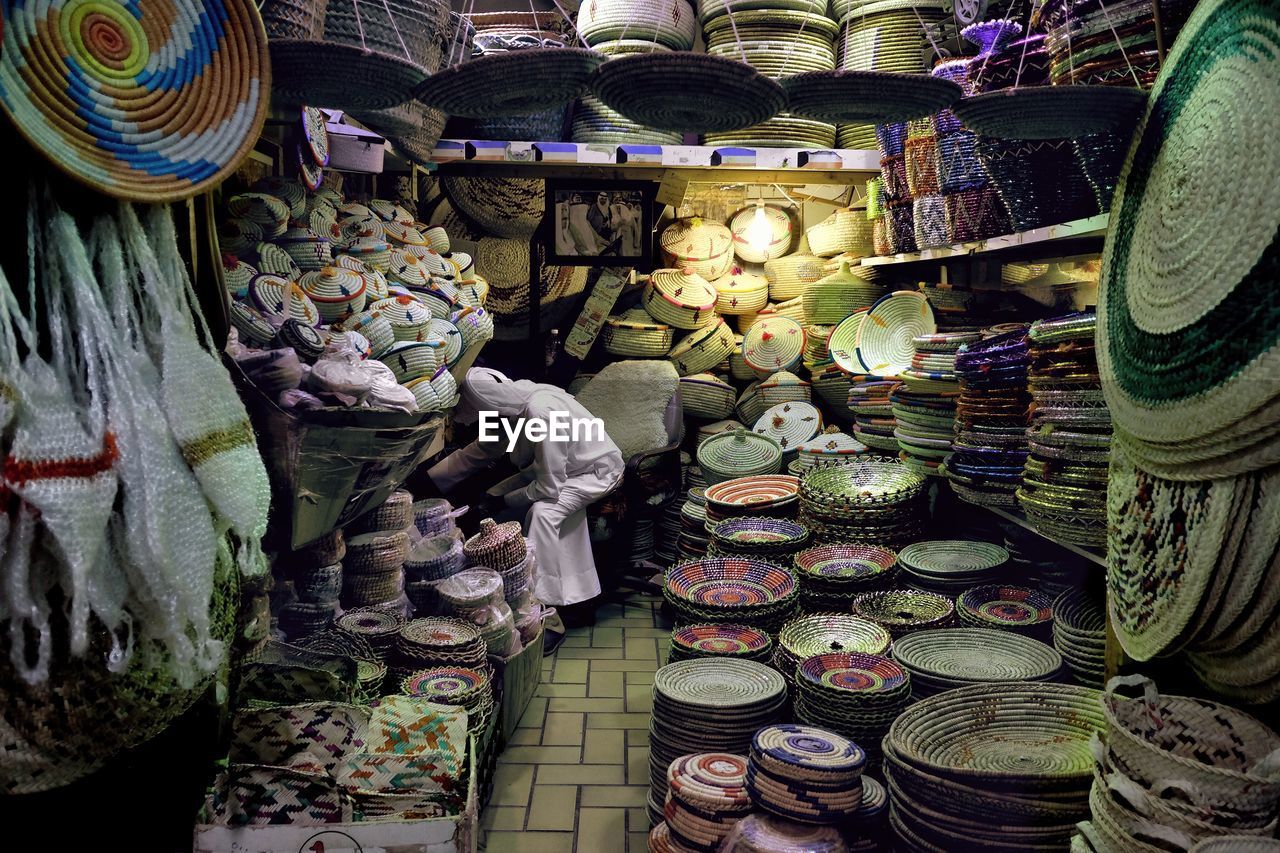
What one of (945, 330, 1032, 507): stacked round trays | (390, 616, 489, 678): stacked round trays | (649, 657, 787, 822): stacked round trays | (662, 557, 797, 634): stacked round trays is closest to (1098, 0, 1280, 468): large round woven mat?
(945, 330, 1032, 507): stacked round trays

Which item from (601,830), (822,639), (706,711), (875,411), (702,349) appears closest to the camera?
(706,711)

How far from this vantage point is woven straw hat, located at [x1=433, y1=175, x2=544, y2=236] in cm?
611

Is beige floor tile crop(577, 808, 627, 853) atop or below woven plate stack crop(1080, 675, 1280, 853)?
below

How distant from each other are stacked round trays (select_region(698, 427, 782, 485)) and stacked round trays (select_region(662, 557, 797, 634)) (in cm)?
133

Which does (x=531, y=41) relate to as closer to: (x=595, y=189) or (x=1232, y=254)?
(x=595, y=189)

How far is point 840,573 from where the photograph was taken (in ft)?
12.8

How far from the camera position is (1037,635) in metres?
3.34

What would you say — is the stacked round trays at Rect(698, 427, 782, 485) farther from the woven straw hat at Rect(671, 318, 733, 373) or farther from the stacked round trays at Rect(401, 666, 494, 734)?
the stacked round trays at Rect(401, 666, 494, 734)

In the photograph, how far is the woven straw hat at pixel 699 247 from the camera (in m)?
6.71

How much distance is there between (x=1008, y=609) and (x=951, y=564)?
1.43ft

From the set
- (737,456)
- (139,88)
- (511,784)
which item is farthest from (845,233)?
(139,88)

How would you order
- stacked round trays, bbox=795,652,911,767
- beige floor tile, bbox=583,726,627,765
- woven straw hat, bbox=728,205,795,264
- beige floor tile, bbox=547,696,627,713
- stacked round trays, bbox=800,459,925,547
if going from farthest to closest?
woven straw hat, bbox=728,205,795,264 → beige floor tile, bbox=547,696,627,713 → stacked round trays, bbox=800,459,925,547 → beige floor tile, bbox=583,726,627,765 → stacked round trays, bbox=795,652,911,767

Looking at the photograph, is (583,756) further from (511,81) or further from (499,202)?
(499,202)

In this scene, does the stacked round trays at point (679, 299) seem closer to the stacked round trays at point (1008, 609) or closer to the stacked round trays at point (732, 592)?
the stacked round trays at point (732, 592)
